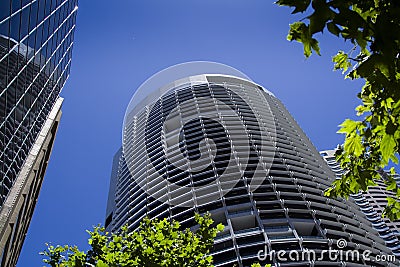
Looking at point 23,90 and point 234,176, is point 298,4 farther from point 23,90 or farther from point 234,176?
point 234,176

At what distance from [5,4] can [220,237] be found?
1413 inches

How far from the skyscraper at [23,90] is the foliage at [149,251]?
5.70 metres

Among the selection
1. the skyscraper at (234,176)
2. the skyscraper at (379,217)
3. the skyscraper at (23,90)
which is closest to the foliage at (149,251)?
the skyscraper at (23,90)

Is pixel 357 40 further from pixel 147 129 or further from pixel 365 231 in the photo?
pixel 147 129

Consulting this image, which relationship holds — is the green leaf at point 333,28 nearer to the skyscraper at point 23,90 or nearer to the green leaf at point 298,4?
the green leaf at point 298,4

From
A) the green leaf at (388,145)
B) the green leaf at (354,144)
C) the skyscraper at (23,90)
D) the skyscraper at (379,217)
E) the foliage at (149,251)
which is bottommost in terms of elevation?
the green leaf at (388,145)

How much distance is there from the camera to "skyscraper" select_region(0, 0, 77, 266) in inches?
590

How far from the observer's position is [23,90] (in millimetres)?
17922

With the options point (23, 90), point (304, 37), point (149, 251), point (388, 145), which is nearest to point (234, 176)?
point (23, 90)

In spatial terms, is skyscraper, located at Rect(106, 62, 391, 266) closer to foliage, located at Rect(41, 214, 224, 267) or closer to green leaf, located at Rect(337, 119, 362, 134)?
foliage, located at Rect(41, 214, 224, 267)

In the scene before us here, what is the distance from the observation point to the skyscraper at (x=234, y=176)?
141 feet

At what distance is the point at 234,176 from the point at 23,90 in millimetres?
37351

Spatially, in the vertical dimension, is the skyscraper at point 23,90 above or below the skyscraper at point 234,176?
below

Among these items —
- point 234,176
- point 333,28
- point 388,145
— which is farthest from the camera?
point 234,176
